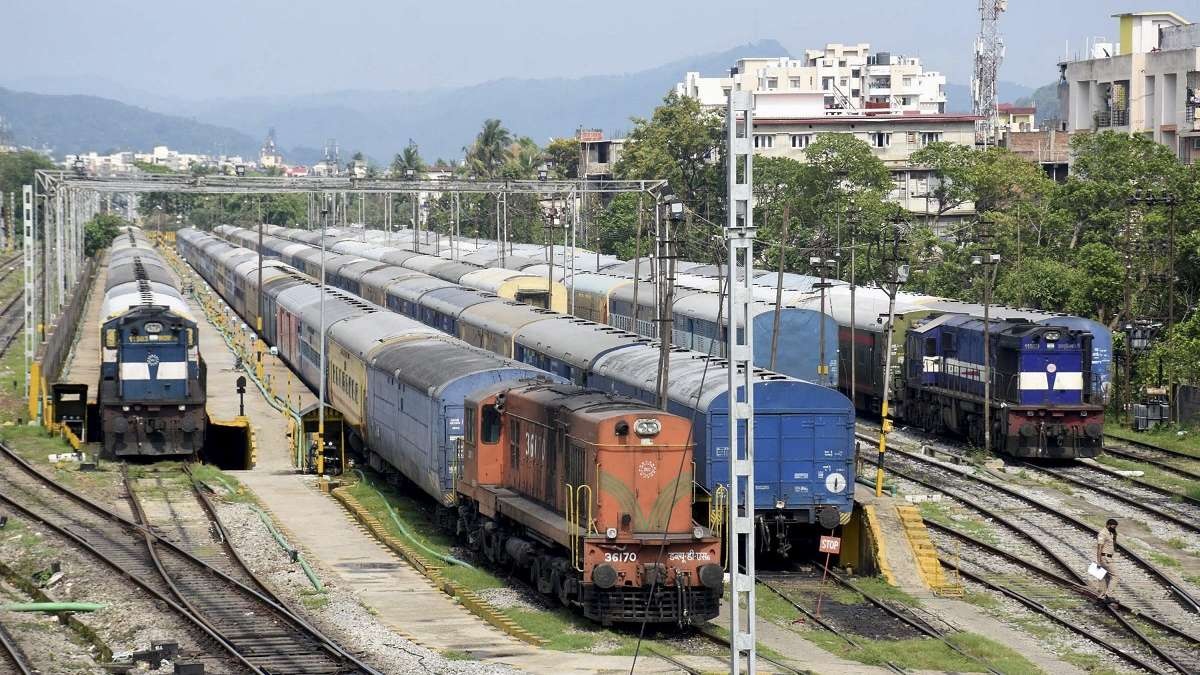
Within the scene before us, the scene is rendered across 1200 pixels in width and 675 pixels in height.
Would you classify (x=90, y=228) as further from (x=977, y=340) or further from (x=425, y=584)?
(x=425, y=584)

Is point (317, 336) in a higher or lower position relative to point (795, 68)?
lower

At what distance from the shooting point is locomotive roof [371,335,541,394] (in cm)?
3006

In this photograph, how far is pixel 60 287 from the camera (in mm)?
65188

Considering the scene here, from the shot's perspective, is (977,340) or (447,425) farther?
(977,340)

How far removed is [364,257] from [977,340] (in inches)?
1988

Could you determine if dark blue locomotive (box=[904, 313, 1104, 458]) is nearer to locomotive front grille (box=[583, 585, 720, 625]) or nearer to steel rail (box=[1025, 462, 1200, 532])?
steel rail (box=[1025, 462, 1200, 532])

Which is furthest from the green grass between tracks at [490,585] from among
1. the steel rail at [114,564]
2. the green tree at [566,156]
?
the green tree at [566,156]

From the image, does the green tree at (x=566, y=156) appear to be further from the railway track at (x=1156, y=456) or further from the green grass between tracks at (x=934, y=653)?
the green grass between tracks at (x=934, y=653)

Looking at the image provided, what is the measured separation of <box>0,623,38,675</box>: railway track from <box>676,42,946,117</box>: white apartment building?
471 feet

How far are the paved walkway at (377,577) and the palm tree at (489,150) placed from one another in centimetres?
10511

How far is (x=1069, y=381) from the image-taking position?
40469 mm

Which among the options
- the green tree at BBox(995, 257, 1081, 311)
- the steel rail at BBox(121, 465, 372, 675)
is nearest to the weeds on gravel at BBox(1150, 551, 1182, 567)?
the steel rail at BBox(121, 465, 372, 675)

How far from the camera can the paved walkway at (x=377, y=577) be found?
2123 centimetres

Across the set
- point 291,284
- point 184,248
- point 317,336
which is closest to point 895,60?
point 184,248
